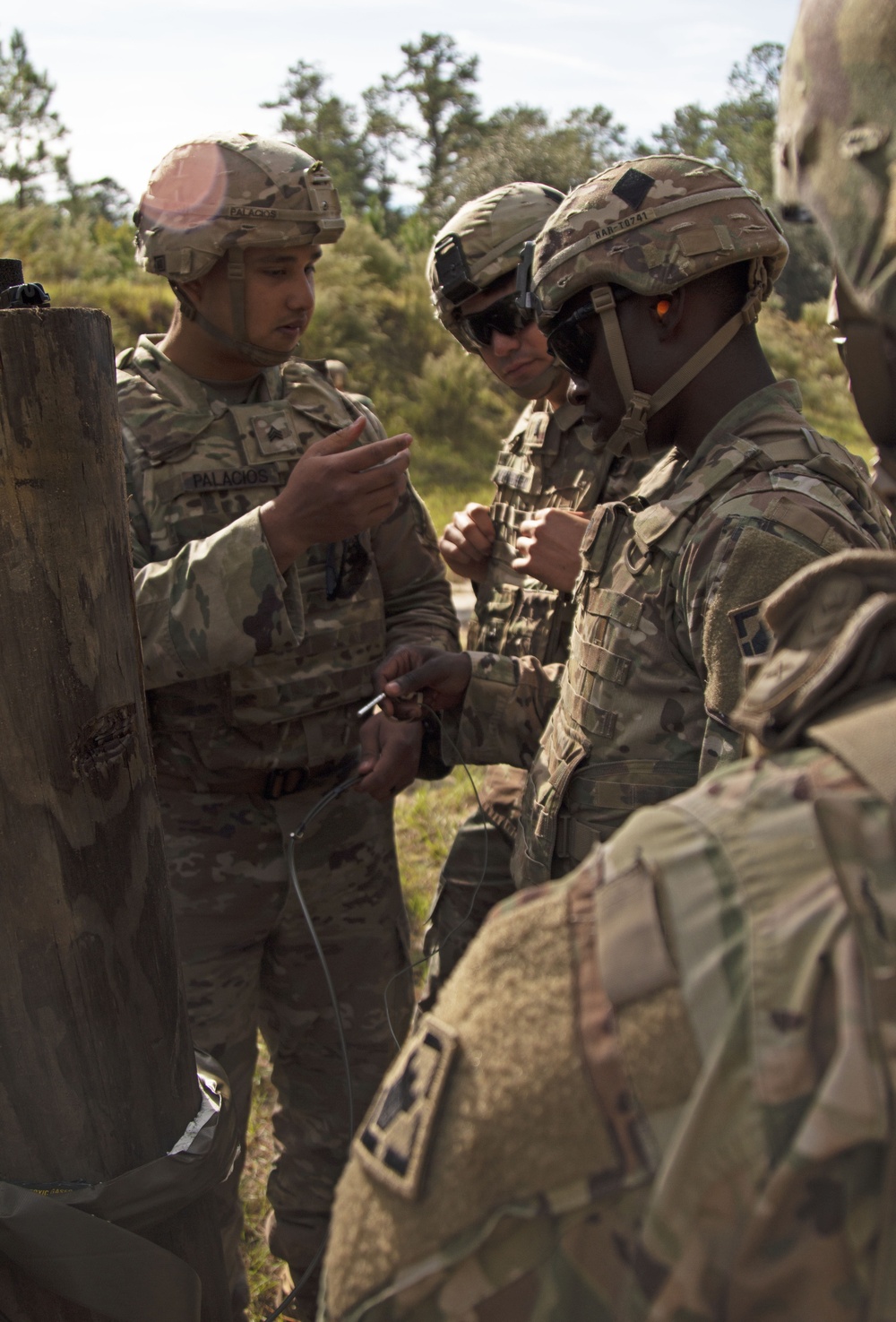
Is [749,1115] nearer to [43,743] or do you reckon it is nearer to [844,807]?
[844,807]

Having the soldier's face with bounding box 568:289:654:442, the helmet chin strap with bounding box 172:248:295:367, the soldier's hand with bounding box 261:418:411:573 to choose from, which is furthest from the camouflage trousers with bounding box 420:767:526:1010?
A: the helmet chin strap with bounding box 172:248:295:367

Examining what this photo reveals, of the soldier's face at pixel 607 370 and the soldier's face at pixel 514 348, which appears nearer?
the soldier's face at pixel 607 370

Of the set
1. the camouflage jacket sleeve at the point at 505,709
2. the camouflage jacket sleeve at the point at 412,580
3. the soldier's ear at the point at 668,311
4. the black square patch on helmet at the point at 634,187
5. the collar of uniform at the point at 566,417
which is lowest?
the camouflage jacket sleeve at the point at 505,709

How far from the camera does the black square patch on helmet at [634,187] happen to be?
2119 millimetres

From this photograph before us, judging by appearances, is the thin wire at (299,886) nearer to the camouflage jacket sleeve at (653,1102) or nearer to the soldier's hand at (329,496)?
the soldier's hand at (329,496)

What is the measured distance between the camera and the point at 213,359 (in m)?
2.98

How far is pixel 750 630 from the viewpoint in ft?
5.66

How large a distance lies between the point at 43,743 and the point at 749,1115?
109cm

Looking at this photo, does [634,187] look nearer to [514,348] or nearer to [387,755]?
[514,348]

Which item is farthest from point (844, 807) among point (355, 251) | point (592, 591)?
point (355, 251)

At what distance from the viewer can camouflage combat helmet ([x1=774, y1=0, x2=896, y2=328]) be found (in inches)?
42.1

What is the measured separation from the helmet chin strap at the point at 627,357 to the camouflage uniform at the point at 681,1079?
1250 mm

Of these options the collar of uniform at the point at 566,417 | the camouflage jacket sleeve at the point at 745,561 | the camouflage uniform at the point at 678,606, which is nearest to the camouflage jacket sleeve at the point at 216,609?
the camouflage uniform at the point at 678,606

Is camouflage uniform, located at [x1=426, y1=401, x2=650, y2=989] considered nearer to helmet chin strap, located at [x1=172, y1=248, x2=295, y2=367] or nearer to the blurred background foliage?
helmet chin strap, located at [x1=172, y1=248, x2=295, y2=367]
